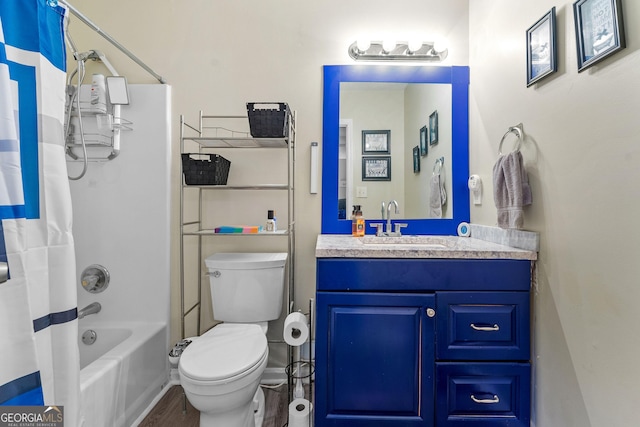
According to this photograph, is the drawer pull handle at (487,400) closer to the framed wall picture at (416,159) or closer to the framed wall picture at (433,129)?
the framed wall picture at (416,159)

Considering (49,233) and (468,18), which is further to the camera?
(468,18)

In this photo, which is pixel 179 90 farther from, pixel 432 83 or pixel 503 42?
pixel 503 42

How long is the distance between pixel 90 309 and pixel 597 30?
105 inches

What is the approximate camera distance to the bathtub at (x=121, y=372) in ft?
4.09

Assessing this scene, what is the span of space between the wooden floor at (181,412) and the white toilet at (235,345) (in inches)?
3.0

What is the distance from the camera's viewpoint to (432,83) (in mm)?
1900

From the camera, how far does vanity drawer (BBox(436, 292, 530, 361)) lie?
1283 mm

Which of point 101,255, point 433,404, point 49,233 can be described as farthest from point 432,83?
point 101,255

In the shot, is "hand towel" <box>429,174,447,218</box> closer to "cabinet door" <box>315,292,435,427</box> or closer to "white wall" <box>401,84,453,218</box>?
"white wall" <box>401,84,453,218</box>

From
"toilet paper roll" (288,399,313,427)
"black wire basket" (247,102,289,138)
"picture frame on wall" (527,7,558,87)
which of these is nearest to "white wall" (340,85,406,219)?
"black wire basket" (247,102,289,138)

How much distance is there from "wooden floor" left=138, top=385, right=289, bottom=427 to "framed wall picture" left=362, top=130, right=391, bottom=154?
157 centimetres

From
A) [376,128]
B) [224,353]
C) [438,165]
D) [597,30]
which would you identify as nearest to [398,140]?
[376,128]

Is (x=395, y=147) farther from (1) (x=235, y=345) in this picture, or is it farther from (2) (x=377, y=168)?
(1) (x=235, y=345)

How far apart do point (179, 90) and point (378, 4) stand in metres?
1.40
